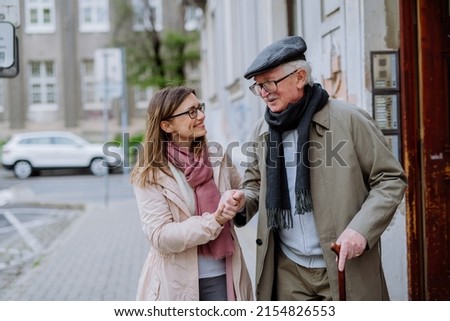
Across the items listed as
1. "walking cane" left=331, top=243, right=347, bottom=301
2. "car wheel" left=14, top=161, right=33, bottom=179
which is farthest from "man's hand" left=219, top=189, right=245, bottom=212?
"car wheel" left=14, top=161, right=33, bottom=179

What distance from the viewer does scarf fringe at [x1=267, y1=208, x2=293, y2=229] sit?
9.72ft

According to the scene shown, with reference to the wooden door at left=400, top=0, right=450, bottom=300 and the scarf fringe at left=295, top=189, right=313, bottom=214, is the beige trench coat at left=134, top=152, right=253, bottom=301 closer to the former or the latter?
the scarf fringe at left=295, top=189, right=313, bottom=214

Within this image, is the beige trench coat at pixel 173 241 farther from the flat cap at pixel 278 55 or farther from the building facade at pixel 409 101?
the building facade at pixel 409 101

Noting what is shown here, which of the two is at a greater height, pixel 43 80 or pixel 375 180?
pixel 43 80

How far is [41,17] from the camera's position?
118 feet

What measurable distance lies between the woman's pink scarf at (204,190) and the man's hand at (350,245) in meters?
0.54

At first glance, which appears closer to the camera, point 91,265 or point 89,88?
point 91,265

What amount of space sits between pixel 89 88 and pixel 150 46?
206 inches

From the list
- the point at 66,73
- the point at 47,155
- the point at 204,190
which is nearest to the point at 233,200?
the point at 204,190

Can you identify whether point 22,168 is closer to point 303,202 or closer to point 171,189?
point 171,189

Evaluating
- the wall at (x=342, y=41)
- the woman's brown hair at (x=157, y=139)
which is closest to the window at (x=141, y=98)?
the wall at (x=342, y=41)

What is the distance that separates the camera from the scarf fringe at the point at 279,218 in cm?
296

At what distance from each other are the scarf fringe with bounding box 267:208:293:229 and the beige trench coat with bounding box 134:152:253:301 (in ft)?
0.77
